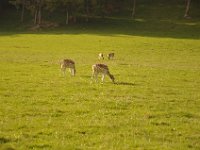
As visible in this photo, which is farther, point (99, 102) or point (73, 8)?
point (73, 8)

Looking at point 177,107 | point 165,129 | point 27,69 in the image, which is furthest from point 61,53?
point 165,129

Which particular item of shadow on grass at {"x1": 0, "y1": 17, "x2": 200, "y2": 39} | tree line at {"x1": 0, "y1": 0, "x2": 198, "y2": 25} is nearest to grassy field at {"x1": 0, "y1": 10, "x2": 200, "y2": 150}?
shadow on grass at {"x1": 0, "y1": 17, "x2": 200, "y2": 39}

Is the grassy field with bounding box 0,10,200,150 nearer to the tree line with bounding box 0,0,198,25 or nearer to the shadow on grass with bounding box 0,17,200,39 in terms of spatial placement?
the shadow on grass with bounding box 0,17,200,39

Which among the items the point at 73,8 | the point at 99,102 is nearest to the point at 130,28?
the point at 73,8

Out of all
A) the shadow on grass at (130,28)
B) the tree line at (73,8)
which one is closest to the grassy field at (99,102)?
the shadow on grass at (130,28)

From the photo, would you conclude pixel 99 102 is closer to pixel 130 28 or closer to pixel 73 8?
pixel 130 28

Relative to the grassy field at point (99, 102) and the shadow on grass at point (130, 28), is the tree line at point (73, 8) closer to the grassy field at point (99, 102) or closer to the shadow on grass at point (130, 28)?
the shadow on grass at point (130, 28)

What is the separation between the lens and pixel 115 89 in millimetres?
26062

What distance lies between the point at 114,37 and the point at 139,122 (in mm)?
47510

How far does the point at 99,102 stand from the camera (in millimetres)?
21766

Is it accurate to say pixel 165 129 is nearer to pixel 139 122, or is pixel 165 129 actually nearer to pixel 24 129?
pixel 139 122

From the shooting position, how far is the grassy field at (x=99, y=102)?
1562 cm

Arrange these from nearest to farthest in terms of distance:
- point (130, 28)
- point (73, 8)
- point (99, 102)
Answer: point (99, 102), point (130, 28), point (73, 8)

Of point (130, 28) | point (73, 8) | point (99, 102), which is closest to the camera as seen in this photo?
point (99, 102)
